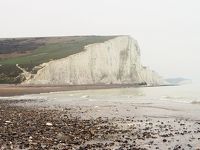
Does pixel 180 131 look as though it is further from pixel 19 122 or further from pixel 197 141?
pixel 19 122

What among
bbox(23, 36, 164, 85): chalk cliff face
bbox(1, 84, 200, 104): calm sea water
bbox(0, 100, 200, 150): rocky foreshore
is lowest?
bbox(1, 84, 200, 104): calm sea water

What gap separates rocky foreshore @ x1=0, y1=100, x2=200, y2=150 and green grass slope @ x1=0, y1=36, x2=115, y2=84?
80.0 meters

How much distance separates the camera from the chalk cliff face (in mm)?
110062

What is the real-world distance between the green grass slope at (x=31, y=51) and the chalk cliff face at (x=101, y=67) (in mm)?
3258

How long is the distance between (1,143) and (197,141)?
339 inches

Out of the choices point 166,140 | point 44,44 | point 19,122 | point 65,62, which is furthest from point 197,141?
point 44,44

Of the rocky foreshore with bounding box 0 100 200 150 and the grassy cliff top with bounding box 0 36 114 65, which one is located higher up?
the grassy cliff top with bounding box 0 36 114 65

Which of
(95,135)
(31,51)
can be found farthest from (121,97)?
(31,51)

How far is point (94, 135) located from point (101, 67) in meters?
105

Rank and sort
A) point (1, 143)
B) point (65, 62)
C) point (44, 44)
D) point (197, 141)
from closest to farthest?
1. point (1, 143)
2. point (197, 141)
3. point (65, 62)
4. point (44, 44)

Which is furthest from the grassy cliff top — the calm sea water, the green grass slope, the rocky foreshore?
the rocky foreshore

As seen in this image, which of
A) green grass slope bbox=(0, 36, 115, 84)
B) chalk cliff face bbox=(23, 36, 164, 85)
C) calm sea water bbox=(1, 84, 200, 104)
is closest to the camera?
calm sea water bbox=(1, 84, 200, 104)

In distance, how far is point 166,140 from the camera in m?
18.8

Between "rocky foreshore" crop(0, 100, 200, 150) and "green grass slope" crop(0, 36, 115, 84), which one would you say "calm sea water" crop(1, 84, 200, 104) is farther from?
"green grass slope" crop(0, 36, 115, 84)
